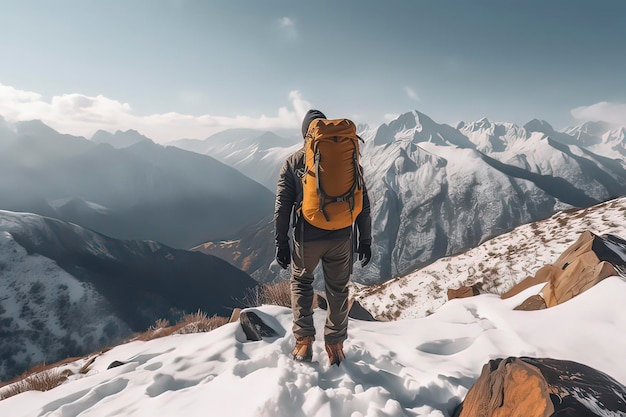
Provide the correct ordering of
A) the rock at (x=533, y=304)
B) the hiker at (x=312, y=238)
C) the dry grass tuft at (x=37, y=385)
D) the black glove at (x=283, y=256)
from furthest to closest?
the rock at (x=533, y=304) → the dry grass tuft at (x=37, y=385) → the black glove at (x=283, y=256) → the hiker at (x=312, y=238)

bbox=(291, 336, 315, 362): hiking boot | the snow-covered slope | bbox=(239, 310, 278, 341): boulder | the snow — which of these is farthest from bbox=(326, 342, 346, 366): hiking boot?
the snow-covered slope

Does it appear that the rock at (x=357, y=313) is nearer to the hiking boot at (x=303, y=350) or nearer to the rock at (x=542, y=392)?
the hiking boot at (x=303, y=350)

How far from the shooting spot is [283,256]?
4723 millimetres

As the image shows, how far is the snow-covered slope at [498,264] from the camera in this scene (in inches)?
548

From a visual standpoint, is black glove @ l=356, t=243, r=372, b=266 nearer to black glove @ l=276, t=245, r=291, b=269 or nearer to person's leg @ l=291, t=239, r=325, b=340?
person's leg @ l=291, t=239, r=325, b=340

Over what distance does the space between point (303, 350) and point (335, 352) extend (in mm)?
468

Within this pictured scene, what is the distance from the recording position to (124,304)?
12069cm

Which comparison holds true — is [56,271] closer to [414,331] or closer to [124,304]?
[124,304]

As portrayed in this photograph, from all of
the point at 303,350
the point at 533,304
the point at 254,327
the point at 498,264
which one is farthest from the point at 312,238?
the point at 498,264

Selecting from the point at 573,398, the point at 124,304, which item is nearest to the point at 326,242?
the point at 573,398

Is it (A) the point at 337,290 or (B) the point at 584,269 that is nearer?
(A) the point at 337,290

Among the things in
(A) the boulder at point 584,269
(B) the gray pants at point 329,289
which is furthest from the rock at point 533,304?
(B) the gray pants at point 329,289

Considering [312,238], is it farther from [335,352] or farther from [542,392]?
[542,392]

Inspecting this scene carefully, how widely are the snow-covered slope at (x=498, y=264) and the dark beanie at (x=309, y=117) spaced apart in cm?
1255
